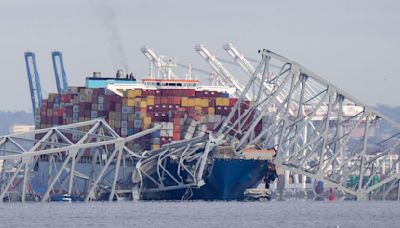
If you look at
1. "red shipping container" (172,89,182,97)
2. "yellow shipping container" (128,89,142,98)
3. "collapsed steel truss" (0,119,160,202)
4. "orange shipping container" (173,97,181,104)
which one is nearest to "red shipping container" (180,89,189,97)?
"red shipping container" (172,89,182,97)

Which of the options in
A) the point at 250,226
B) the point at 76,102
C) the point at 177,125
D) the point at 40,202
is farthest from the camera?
the point at 76,102

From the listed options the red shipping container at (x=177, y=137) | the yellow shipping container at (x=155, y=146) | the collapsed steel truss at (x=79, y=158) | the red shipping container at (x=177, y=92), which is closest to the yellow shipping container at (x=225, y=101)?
the red shipping container at (x=177, y=92)

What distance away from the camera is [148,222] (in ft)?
368

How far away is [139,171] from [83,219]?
Answer: 117ft

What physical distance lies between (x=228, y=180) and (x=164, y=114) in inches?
644

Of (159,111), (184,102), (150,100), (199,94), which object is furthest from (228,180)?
(150,100)

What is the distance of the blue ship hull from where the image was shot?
150m

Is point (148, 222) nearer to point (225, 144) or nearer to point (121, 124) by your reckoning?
point (225, 144)

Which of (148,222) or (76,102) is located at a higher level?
(76,102)

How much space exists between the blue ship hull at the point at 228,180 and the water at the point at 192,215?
10.3 ft

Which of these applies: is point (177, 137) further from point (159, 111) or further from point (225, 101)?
point (225, 101)

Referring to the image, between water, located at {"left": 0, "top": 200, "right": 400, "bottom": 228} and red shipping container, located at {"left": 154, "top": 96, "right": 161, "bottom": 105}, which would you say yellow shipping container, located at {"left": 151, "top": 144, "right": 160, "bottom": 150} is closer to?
red shipping container, located at {"left": 154, "top": 96, "right": 161, "bottom": 105}

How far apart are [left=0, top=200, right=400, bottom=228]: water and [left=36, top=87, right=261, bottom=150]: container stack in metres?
13.9

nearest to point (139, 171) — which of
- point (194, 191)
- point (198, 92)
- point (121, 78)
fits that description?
point (194, 191)
